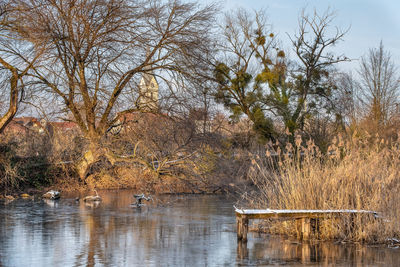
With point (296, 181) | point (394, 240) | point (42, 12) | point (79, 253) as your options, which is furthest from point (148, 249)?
point (42, 12)

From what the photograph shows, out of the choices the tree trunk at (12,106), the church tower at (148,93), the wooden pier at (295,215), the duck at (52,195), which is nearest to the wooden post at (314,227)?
the wooden pier at (295,215)

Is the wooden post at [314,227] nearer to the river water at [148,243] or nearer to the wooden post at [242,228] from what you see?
the river water at [148,243]

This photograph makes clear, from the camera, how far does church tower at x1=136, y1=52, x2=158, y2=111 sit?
25.6 m

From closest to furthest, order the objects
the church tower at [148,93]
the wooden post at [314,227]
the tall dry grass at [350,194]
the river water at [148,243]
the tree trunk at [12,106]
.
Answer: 1. the river water at [148,243]
2. the tall dry grass at [350,194]
3. the wooden post at [314,227]
4. the tree trunk at [12,106]
5. the church tower at [148,93]

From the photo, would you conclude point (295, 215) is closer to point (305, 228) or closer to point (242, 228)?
point (305, 228)

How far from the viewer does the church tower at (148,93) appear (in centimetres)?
2558

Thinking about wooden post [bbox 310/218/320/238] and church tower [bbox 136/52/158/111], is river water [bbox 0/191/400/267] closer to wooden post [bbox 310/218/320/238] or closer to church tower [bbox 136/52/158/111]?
wooden post [bbox 310/218/320/238]

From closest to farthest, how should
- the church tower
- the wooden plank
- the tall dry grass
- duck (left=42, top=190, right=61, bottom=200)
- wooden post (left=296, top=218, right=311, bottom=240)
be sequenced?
the wooden plank < the tall dry grass < wooden post (left=296, top=218, right=311, bottom=240) < duck (left=42, top=190, right=61, bottom=200) < the church tower

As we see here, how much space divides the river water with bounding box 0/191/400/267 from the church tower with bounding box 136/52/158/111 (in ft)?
24.1

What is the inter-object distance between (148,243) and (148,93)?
13.9m

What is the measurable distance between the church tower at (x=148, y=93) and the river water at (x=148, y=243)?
24.1 ft

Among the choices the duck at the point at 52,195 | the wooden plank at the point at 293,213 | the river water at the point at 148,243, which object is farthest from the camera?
the duck at the point at 52,195

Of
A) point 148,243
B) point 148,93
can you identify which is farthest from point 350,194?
point 148,93

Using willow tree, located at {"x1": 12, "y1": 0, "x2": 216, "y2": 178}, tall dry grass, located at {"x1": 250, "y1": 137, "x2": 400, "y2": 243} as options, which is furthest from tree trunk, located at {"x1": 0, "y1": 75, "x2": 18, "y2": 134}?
tall dry grass, located at {"x1": 250, "y1": 137, "x2": 400, "y2": 243}
